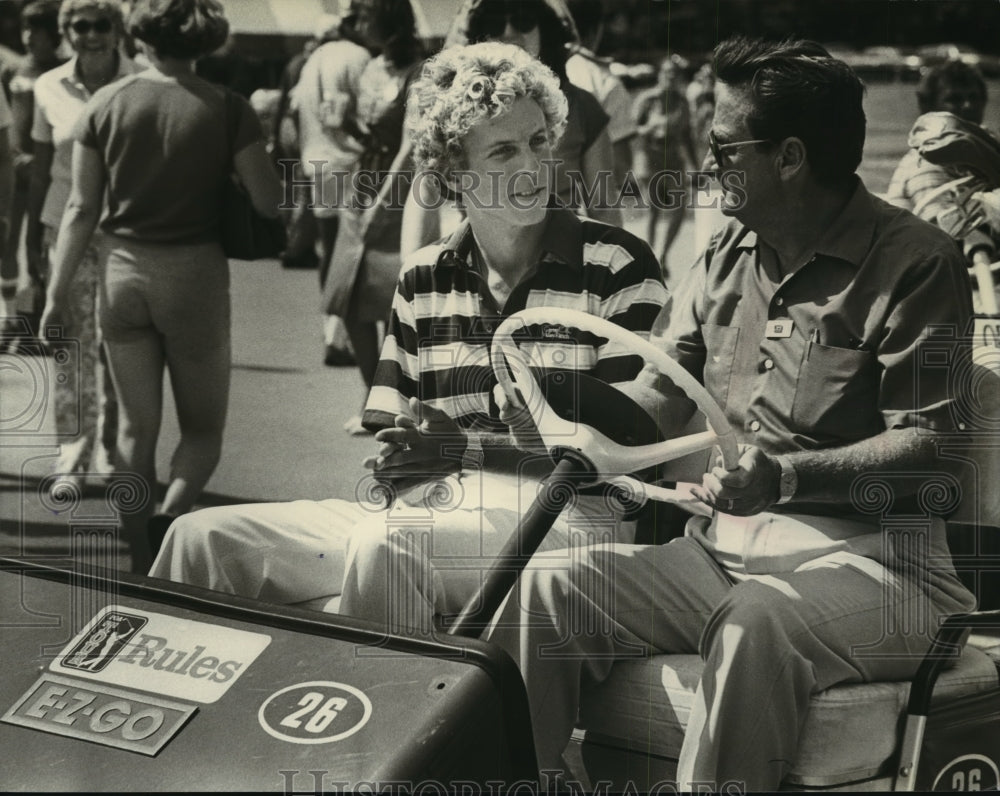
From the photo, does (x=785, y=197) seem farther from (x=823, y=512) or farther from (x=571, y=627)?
(x=571, y=627)

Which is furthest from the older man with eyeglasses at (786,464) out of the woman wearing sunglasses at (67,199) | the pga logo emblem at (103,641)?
the woman wearing sunglasses at (67,199)

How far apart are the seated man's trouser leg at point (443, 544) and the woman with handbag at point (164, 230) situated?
23.3 inches

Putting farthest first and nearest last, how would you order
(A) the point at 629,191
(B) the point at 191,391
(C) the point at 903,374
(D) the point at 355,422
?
(B) the point at 191,391
(D) the point at 355,422
(A) the point at 629,191
(C) the point at 903,374

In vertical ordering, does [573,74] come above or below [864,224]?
above

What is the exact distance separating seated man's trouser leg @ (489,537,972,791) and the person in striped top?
0.12 m

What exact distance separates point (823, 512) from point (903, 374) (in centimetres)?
28

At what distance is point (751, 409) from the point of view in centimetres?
222

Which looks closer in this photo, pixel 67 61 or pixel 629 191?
pixel 629 191

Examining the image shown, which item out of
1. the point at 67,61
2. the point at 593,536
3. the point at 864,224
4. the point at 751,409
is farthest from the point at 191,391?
the point at 864,224

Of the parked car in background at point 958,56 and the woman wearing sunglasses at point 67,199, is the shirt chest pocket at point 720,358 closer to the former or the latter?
the parked car in background at point 958,56

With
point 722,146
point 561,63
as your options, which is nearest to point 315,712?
point 722,146

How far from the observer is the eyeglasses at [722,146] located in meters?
2.15

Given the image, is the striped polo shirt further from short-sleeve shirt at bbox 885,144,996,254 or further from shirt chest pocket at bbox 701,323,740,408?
short-sleeve shirt at bbox 885,144,996,254

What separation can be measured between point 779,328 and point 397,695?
884 millimetres
